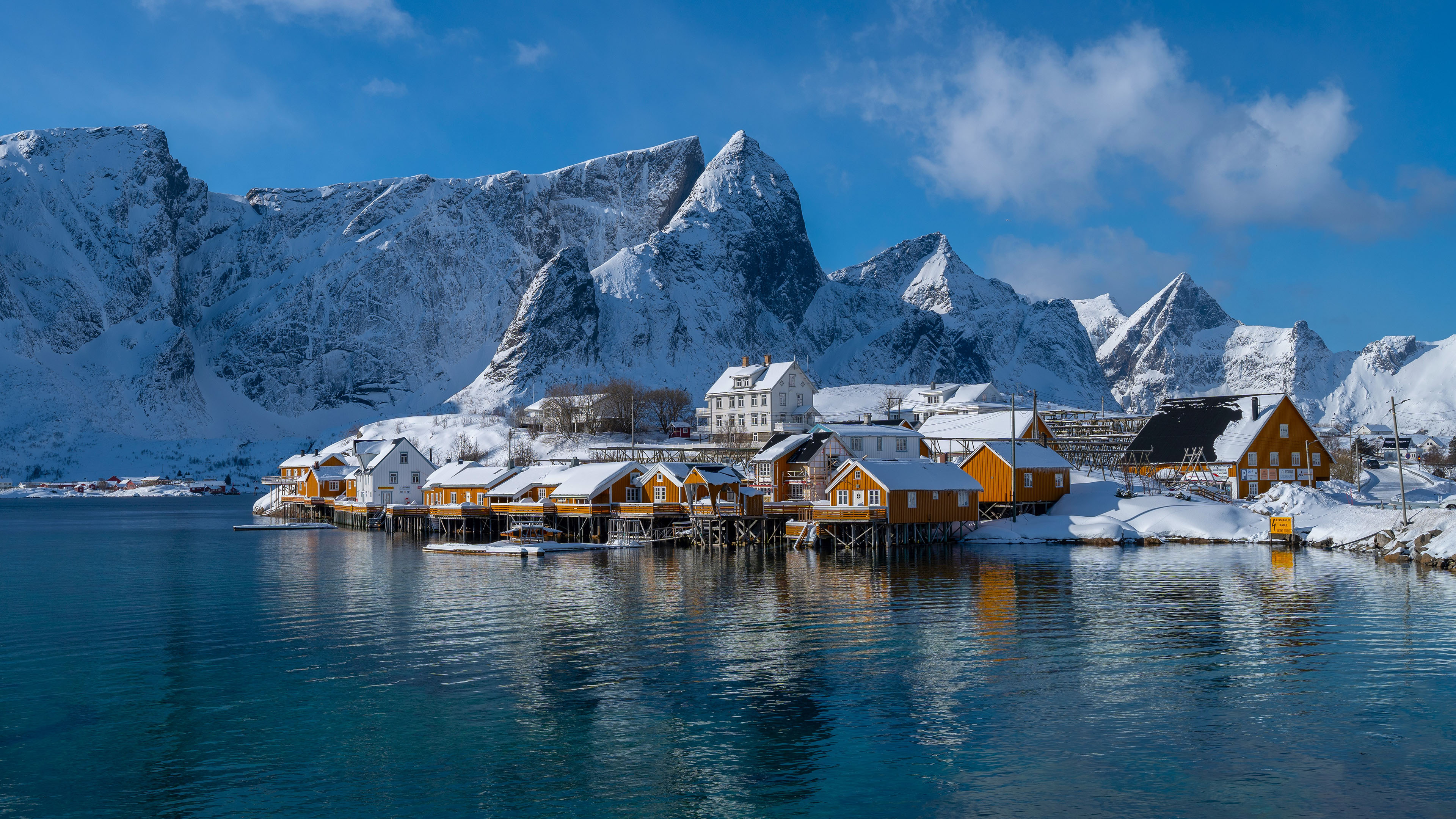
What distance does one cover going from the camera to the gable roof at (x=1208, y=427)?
76.1m

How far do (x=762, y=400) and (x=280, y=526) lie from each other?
57.3 m

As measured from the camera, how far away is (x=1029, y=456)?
230 feet

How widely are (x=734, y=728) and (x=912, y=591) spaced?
21.4 metres

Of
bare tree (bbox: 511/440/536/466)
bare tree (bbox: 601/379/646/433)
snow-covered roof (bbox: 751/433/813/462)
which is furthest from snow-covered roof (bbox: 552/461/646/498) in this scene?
bare tree (bbox: 601/379/646/433)

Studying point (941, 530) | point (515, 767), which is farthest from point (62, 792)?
point (941, 530)

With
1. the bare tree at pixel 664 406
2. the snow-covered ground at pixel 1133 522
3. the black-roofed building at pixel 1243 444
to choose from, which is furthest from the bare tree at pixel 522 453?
the black-roofed building at pixel 1243 444

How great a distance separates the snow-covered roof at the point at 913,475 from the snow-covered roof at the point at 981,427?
1458 centimetres

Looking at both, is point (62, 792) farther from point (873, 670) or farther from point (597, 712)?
point (873, 670)

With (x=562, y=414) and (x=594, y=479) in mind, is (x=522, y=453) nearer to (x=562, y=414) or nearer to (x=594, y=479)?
(x=562, y=414)

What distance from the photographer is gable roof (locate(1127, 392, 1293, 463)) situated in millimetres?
76125

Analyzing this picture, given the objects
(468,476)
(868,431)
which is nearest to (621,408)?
(468,476)

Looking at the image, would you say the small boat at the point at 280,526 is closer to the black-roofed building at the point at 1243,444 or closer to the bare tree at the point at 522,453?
the bare tree at the point at 522,453

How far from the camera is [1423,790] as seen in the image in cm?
1756

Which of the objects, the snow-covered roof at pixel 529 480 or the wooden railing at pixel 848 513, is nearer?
the wooden railing at pixel 848 513
